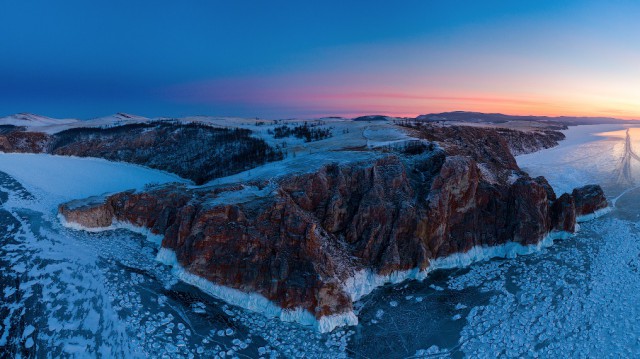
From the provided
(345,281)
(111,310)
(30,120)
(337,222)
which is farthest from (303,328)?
(30,120)

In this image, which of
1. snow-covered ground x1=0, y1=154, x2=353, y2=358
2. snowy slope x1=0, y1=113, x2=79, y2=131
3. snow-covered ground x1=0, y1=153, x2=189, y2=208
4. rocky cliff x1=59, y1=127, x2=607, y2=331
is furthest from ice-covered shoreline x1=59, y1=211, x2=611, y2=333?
snowy slope x1=0, y1=113, x2=79, y2=131

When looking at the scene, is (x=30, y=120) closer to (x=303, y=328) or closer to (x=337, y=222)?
(x=337, y=222)

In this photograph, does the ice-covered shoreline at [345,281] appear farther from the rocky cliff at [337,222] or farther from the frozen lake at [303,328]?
the frozen lake at [303,328]

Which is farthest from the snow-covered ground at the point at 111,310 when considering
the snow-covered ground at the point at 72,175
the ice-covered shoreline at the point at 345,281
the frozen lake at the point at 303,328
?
the snow-covered ground at the point at 72,175

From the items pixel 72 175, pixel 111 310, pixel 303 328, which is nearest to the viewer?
pixel 303 328

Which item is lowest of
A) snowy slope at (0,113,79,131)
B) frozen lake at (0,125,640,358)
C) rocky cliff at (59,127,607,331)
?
frozen lake at (0,125,640,358)

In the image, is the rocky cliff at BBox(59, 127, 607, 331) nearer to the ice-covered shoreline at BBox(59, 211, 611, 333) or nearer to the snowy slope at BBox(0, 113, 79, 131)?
the ice-covered shoreline at BBox(59, 211, 611, 333)
